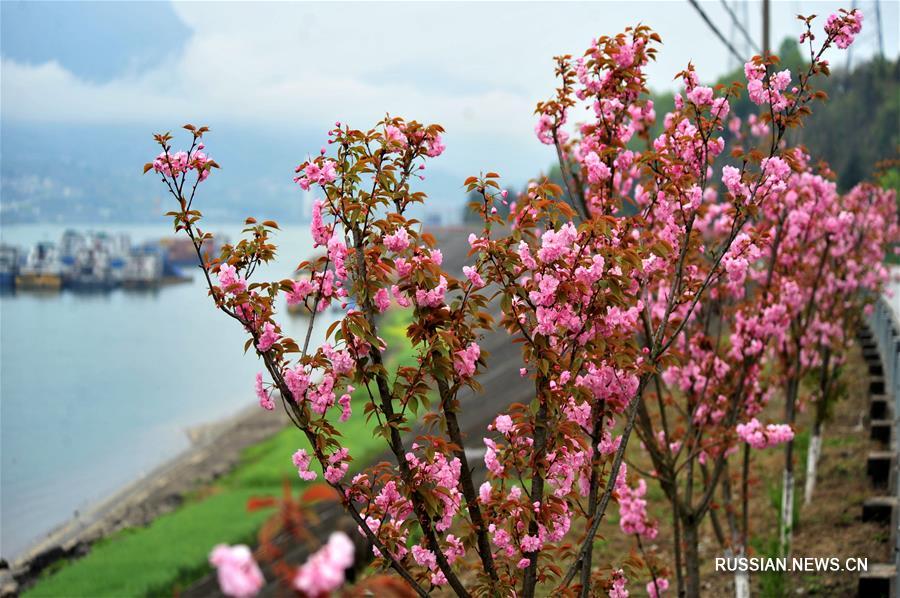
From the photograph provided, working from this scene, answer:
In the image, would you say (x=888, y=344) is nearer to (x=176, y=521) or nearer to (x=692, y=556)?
(x=692, y=556)

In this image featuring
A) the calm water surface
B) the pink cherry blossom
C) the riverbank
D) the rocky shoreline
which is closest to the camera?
the pink cherry blossom

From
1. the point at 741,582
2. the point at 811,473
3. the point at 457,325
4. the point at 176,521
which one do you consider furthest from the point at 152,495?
the point at 457,325

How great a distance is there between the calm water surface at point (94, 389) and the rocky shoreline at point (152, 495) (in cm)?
34

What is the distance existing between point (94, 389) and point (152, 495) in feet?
16.6

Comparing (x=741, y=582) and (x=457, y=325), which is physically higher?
(x=457, y=325)

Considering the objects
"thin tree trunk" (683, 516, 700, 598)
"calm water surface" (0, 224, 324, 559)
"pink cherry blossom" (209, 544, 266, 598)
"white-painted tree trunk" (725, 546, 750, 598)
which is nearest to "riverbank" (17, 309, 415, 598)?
"calm water surface" (0, 224, 324, 559)

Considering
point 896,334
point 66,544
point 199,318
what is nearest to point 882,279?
point 896,334

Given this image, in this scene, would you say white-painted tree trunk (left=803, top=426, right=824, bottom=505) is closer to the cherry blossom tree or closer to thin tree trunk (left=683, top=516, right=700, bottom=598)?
thin tree trunk (left=683, top=516, right=700, bottom=598)

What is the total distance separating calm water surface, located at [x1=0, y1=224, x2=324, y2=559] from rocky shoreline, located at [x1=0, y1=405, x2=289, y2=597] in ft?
1.13

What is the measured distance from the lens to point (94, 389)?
1761 cm

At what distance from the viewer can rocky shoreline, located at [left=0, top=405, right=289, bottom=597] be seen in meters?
10.5

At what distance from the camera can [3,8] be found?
12812 millimetres

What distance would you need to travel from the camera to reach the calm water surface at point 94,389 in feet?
43.7

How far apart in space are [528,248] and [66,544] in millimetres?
10609
